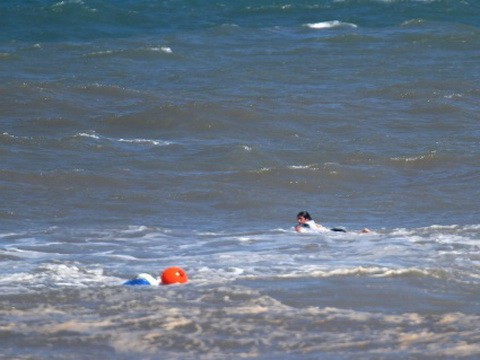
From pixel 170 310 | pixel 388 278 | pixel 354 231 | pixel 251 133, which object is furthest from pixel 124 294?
pixel 251 133

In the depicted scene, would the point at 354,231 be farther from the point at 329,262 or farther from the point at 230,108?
the point at 230,108

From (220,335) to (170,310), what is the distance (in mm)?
937

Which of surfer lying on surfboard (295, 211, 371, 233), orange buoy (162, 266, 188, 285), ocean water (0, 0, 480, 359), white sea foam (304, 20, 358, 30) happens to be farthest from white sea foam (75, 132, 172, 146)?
white sea foam (304, 20, 358, 30)

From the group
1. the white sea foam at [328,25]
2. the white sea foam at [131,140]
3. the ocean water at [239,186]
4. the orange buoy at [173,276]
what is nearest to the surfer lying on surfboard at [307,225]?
the ocean water at [239,186]

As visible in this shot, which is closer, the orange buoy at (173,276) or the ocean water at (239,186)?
the ocean water at (239,186)

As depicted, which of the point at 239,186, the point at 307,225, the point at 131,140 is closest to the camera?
the point at 307,225

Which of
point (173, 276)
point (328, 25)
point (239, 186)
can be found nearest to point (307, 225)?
point (239, 186)

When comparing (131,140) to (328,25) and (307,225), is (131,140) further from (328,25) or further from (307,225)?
(328,25)

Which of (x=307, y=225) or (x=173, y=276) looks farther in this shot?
(x=307, y=225)

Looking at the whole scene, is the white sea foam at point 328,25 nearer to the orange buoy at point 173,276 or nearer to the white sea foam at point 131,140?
the white sea foam at point 131,140

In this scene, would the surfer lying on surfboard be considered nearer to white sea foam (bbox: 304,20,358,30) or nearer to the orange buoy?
the orange buoy

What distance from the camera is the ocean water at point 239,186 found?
10039 mm

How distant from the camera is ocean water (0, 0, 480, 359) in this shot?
10039 mm

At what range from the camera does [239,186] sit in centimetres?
1867
